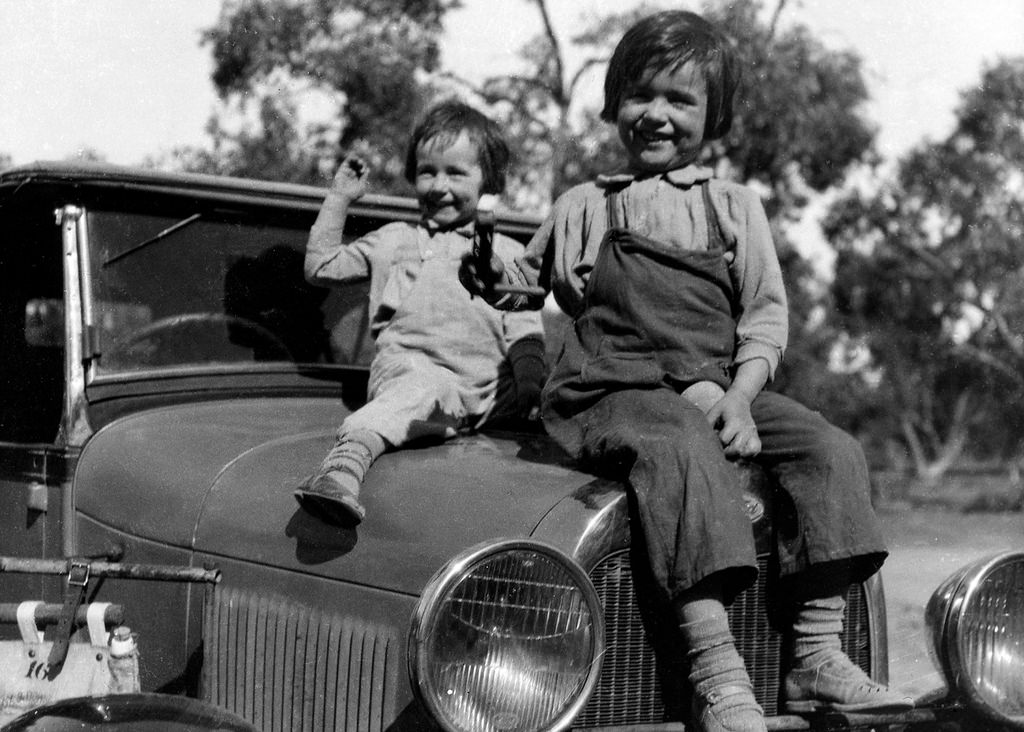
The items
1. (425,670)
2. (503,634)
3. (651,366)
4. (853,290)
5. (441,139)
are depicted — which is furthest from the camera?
(853,290)

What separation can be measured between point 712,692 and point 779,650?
15.1 inches

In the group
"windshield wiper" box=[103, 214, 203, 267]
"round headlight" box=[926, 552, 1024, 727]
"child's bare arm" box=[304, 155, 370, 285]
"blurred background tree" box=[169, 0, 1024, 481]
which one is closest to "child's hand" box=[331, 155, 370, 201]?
"child's bare arm" box=[304, 155, 370, 285]

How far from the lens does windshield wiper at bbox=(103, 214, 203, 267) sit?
114 inches

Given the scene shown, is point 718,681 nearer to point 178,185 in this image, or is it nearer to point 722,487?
point 722,487

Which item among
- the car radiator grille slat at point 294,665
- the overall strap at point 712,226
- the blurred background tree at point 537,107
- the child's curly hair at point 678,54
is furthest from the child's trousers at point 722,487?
the blurred background tree at point 537,107

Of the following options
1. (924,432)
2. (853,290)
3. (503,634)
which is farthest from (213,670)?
(924,432)

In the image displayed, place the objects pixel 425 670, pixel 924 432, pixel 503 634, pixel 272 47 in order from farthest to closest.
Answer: pixel 924 432, pixel 272 47, pixel 503 634, pixel 425 670

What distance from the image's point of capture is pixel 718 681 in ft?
6.24

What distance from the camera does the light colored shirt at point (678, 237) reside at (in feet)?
7.61

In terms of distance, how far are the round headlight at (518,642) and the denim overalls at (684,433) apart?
0.70ft

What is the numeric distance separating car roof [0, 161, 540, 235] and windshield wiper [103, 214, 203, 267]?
0.20 ft

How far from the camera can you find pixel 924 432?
3456cm

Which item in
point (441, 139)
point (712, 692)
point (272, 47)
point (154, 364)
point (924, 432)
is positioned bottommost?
point (924, 432)

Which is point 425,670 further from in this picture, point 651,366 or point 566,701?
point 651,366
